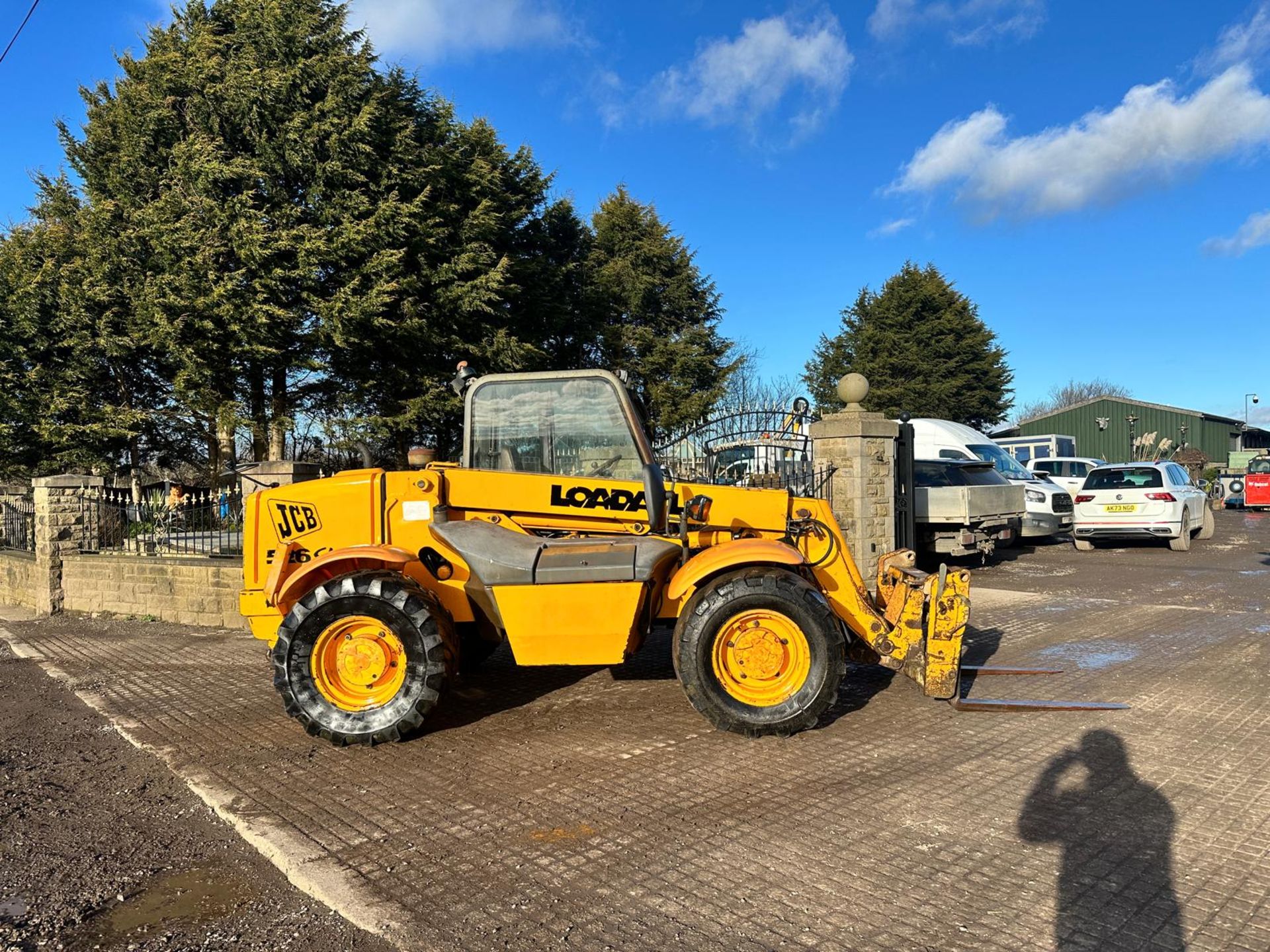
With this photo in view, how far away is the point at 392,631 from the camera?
511 cm

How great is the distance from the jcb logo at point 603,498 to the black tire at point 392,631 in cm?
104

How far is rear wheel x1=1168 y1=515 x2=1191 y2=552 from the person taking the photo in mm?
15734

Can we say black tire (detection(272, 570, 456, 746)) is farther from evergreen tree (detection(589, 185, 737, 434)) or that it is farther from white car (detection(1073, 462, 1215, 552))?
evergreen tree (detection(589, 185, 737, 434))

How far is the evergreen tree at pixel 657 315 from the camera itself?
93.0 feet

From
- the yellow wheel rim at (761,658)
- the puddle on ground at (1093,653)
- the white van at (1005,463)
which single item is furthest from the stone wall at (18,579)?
the white van at (1005,463)

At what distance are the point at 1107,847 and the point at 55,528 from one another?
452 inches

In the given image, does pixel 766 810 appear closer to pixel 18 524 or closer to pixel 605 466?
pixel 605 466

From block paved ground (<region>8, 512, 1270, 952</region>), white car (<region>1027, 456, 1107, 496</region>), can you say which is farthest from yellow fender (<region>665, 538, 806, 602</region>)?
white car (<region>1027, 456, 1107, 496</region>)

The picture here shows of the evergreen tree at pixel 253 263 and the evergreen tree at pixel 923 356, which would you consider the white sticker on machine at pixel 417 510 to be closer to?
the evergreen tree at pixel 253 263

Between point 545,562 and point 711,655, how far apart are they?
1.13m

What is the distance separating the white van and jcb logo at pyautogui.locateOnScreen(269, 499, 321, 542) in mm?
12279

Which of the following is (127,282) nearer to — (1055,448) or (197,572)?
(197,572)

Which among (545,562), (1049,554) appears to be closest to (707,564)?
(545,562)

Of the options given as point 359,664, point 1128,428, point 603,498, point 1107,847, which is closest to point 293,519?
point 359,664
